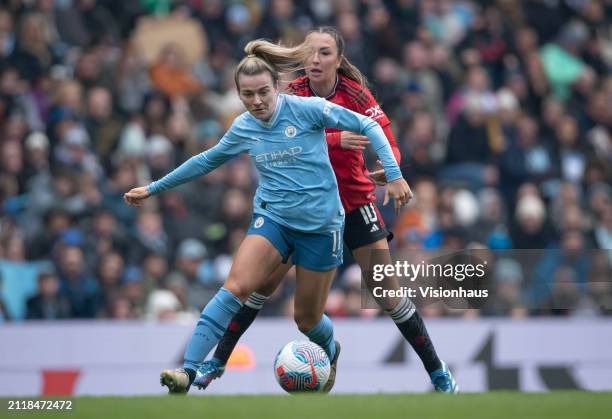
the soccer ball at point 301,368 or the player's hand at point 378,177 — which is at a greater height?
the player's hand at point 378,177

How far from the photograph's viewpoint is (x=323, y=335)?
28.9ft

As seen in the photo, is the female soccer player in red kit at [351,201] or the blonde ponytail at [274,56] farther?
the female soccer player in red kit at [351,201]

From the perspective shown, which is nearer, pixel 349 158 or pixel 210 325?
pixel 210 325

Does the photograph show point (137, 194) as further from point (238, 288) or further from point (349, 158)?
point (349, 158)

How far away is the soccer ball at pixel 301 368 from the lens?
8.54m

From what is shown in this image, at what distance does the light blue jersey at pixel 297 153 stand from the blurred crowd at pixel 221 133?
161 inches

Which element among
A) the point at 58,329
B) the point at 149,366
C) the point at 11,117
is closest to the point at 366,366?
the point at 149,366

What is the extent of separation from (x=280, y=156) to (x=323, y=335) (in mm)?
1500

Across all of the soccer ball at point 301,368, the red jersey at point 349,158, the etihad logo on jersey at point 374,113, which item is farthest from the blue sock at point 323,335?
the etihad logo on jersey at point 374,113

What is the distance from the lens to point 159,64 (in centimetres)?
1526

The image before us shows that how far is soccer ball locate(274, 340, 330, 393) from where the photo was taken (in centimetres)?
854

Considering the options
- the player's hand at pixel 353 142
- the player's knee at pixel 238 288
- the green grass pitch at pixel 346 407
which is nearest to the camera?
the green grass pitch at pixel 346 407

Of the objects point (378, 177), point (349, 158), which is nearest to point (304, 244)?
point (378, 177)

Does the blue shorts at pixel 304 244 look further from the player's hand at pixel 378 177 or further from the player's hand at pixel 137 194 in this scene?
the player's hand at pixel 137 194
